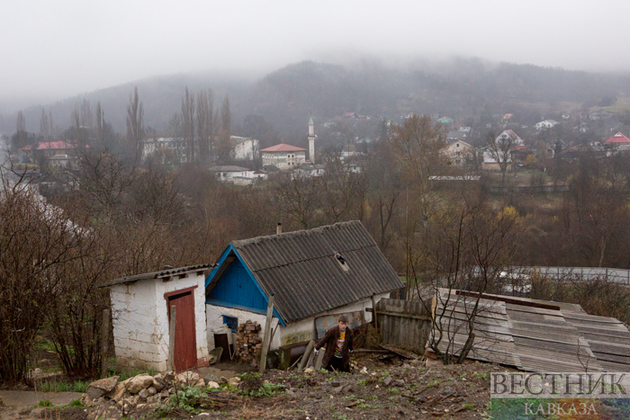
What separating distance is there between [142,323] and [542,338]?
276 inches

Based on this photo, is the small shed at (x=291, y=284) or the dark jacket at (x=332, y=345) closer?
the dark jacket at (x=332, y=345)

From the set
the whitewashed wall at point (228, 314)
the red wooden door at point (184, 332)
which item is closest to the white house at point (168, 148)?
the whitewashed wall at point (228, 314)

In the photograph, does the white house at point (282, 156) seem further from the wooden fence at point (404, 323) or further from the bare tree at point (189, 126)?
the wooden fence at point (404, 323)

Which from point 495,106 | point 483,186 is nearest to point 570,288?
point 483,186

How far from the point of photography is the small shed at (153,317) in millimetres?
8930

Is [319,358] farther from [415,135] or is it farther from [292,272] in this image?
Answer: [415,135]

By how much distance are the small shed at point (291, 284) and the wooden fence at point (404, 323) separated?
0.71 metres

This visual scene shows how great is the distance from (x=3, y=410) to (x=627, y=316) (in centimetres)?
1915

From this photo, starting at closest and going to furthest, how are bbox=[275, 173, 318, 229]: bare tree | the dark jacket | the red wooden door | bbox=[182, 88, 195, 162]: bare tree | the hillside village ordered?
the hillside village
the dark jacket
the red wooden door
bbox=[275, 173, 318, 229]: bare tree
bbox=[182, 88, 195, 162]: bare tree

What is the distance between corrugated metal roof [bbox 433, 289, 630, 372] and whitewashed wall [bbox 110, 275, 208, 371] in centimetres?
504

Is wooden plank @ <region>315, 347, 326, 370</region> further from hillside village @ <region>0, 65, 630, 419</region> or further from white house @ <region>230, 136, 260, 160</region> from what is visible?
white house @ <region>230, 136, 260, 160</region>

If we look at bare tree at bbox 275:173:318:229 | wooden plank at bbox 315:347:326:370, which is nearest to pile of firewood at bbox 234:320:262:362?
wooden plank at bbox 315:347:326:370

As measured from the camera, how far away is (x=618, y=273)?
2920cm

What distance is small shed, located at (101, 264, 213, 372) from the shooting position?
8.93 metres
